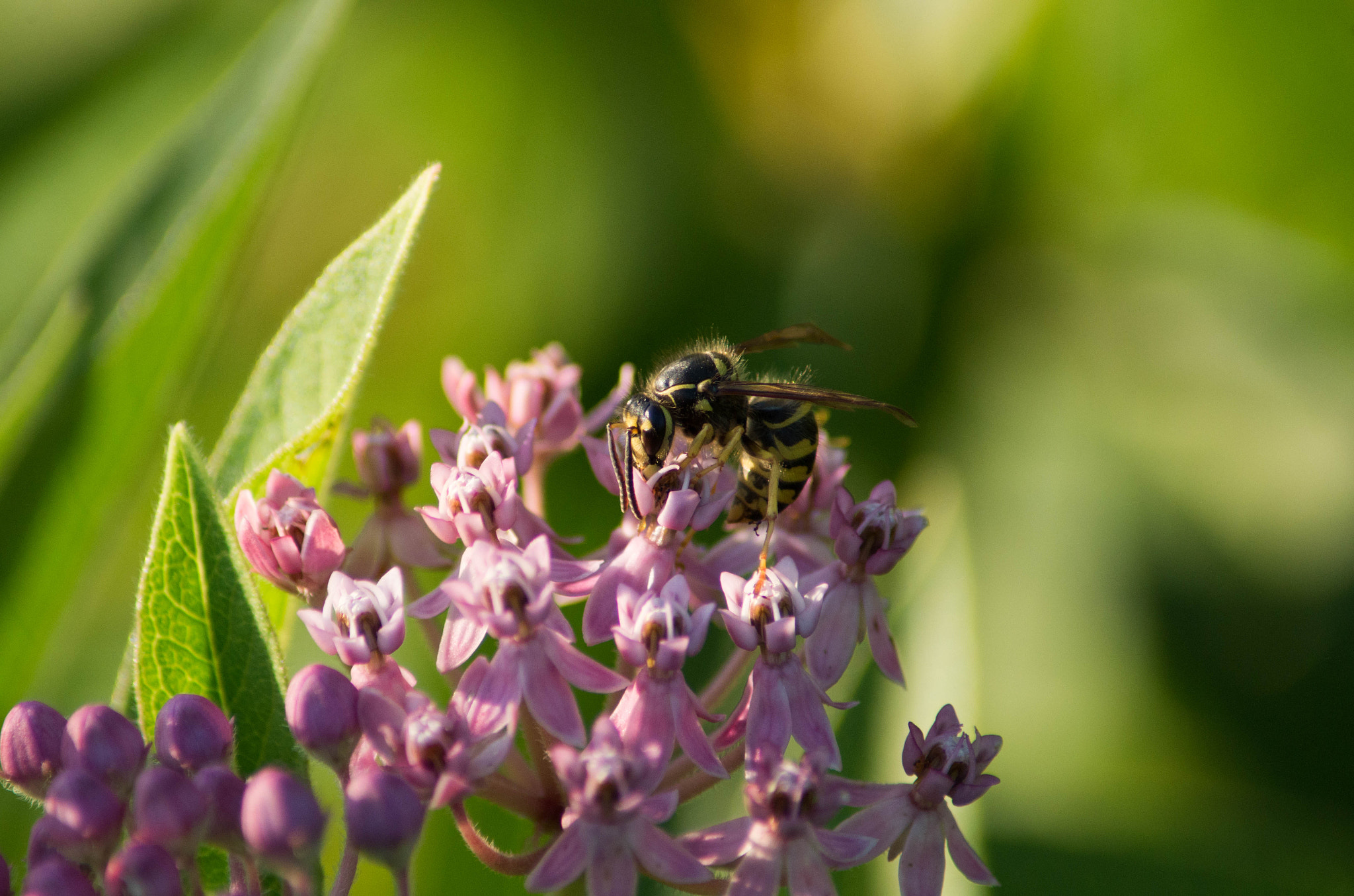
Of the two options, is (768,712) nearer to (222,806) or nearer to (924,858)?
(924,858)

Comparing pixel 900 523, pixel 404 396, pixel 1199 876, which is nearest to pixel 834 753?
pixel 900 523

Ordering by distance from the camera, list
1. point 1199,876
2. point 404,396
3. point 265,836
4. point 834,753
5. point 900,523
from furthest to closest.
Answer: point 404,396 → point 1199,876 → point 900,523 → point 834,753 → point 265,836

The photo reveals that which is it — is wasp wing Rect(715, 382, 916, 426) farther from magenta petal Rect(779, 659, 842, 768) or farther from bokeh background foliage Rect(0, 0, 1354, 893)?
bokeh background foliage Rect(0, 0, 1354, 893)

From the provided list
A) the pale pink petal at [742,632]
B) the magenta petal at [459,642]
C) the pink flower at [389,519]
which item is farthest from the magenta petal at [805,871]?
the pink flower at [389,519]

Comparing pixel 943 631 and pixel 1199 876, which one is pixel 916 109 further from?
pixel 1199 876

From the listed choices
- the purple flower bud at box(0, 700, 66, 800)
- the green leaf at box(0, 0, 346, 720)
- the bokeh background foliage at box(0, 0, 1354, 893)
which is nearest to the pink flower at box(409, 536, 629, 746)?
the purple flower bud at box(0, 700, 66, 800)
